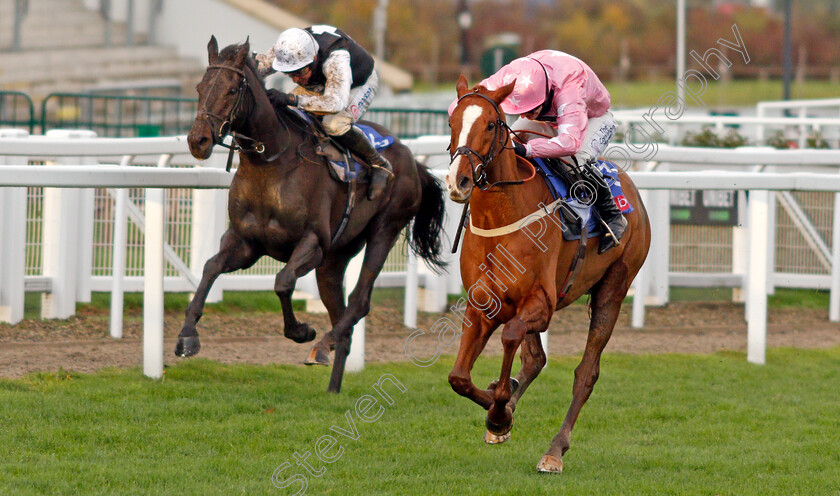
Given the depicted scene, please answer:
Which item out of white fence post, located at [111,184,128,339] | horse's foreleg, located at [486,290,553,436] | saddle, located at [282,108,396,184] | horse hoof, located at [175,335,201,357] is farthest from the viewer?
white fence post, located at [111,184,128,339]

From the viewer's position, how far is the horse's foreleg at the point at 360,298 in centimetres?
662

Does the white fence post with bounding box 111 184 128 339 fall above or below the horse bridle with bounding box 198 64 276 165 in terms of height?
below

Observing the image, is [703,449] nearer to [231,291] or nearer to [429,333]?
[429,333]

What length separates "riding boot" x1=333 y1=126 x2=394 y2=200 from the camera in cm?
642

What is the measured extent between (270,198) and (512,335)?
5.71ft

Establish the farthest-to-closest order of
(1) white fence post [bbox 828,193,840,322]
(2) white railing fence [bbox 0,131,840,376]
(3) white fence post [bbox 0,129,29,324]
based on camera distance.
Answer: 1. (1) white fence post [bbox 828,193,840,322]
2. (3) white fence post [bbox 0,129,29,324]
3. (2) white railing fence [bbox 0,131,840,376]

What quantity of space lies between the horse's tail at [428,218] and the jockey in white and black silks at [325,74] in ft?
2.66

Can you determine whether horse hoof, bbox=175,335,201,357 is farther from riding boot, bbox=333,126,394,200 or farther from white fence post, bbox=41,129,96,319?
white fence post, bbox=41,129,96,319

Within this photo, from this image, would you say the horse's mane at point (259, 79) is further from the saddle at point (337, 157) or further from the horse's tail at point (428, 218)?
the horse's tail at point (428, 218)

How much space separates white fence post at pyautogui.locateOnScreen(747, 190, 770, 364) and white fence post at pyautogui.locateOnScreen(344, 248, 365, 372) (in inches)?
111

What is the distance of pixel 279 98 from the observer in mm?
6164

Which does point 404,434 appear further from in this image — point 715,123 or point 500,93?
point 715,123

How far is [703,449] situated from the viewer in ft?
18.6

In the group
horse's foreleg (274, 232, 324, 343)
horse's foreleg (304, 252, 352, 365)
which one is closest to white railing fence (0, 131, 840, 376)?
horse's foreleg (304, 252, 352, 365)
